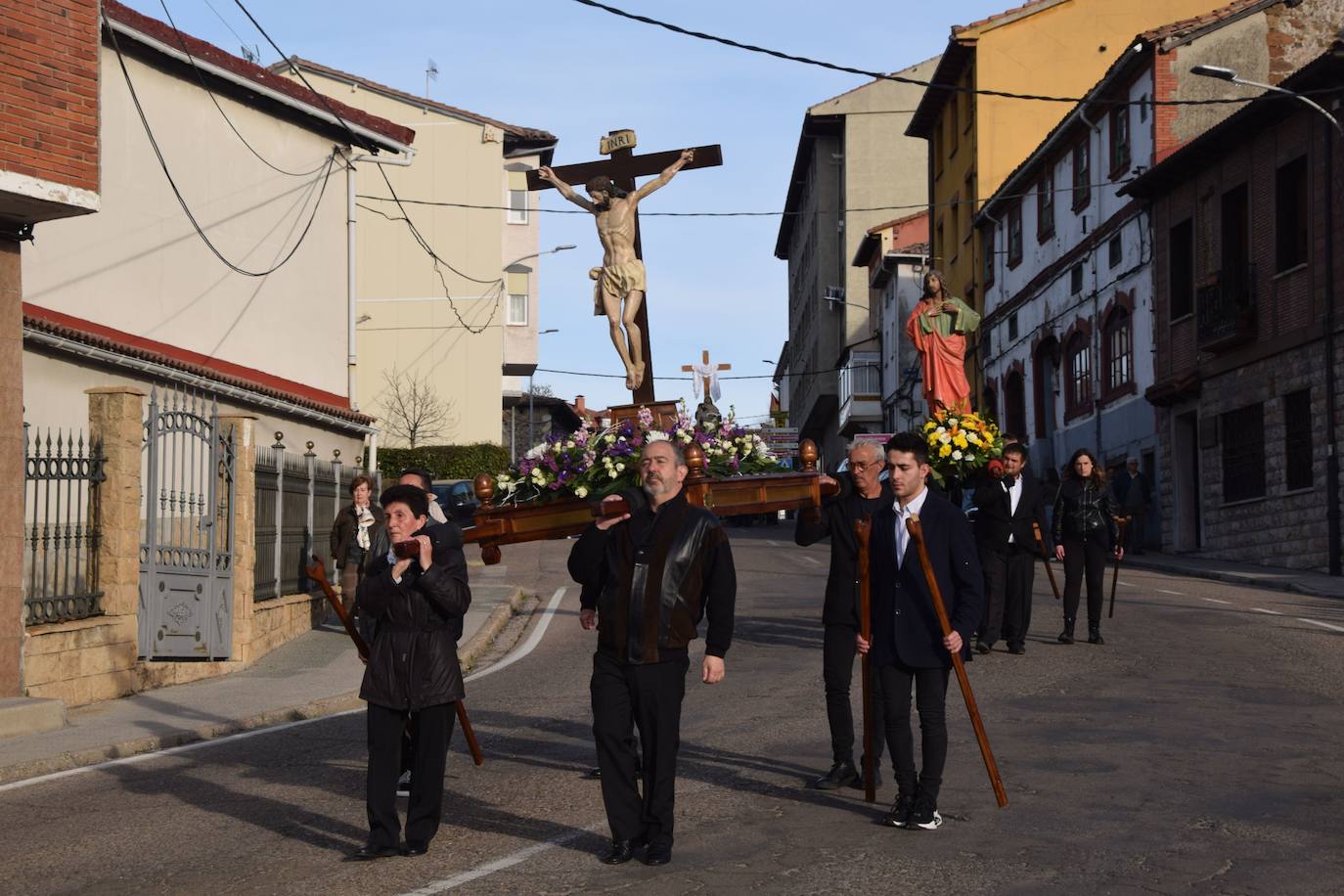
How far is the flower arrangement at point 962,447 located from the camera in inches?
584

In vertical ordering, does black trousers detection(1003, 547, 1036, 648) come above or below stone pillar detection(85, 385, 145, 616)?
below

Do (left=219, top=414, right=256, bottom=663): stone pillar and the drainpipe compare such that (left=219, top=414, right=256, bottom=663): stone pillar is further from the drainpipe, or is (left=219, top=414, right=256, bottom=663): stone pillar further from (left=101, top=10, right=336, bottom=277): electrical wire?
the drainpipe

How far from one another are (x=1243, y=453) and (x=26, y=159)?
22481 millimetres

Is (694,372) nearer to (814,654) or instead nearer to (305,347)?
(814,654)

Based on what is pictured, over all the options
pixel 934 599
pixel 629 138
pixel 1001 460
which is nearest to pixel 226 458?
pixel 629 138

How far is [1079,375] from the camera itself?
39281 millimetres

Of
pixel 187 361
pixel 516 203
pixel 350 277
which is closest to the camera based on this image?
pixel 187 361

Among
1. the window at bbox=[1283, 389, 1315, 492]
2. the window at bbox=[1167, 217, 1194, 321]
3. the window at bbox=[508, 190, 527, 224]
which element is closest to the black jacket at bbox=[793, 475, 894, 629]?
the window at bbox=[1283, 389, 1315, 492]

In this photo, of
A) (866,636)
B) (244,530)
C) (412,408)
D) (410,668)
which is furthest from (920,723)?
(412,408)

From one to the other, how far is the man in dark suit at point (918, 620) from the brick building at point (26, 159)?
25.9 feet

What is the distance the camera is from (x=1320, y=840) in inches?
282

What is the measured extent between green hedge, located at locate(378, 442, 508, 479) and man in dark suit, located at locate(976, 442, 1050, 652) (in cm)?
3462

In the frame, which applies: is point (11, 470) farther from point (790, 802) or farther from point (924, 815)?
point (924, 815)

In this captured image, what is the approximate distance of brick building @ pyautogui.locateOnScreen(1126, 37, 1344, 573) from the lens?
85.8 ft
